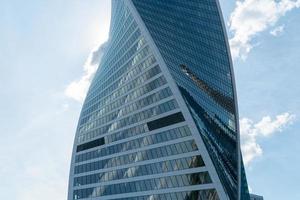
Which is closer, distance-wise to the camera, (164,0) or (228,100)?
(228,100)

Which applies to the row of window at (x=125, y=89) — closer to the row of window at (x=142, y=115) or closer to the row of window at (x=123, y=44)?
the row of window at (x=142, y=115)

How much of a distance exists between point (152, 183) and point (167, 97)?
52.6 ft

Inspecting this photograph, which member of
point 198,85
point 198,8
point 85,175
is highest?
point 198,8

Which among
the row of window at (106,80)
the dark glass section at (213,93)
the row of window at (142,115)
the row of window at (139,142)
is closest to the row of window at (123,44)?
the row of window at (106,80)

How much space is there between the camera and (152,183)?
85.6 m

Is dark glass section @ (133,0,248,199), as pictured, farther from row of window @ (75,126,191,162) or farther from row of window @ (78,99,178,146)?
row of window @ (75,126,191,162)

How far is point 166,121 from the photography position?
3418 inches

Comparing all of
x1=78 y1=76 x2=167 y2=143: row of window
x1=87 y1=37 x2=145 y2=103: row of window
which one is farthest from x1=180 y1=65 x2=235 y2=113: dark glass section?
x1=87 y1=37 x2=145 y2=103: row of window

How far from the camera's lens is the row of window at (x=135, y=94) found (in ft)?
299

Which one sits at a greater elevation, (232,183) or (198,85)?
(198,85)

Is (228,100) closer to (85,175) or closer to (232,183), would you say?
(232,183)

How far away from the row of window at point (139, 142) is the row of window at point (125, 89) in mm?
7738

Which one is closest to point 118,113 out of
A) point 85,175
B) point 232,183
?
point 85,175

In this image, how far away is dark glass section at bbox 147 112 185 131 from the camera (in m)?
84.3
